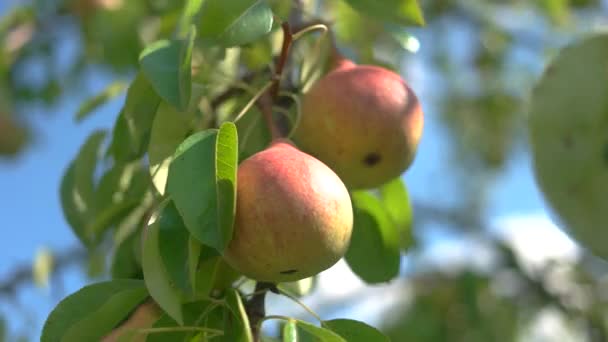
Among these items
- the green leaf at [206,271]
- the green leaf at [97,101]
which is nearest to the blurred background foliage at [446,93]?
the green leaf at [97,101]

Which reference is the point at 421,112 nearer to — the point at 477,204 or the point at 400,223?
the point at 400,223

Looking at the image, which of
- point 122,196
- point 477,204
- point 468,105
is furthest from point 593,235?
point 477,204

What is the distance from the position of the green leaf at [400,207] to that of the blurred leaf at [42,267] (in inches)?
50.3

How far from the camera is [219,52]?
122 cm

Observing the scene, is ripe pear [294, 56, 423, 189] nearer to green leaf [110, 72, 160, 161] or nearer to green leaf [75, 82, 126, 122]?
green leaf [110, 72, 160, 161]

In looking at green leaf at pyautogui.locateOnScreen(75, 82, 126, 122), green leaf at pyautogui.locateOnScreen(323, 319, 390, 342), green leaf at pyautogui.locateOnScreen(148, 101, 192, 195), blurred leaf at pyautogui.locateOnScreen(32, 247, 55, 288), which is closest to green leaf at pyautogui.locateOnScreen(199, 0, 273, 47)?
green leaf at pyautogui.locateOnScreen(148, 101, 192, 195)

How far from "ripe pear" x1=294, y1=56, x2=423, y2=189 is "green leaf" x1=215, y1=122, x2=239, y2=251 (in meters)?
0.19

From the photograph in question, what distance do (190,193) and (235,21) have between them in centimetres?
23

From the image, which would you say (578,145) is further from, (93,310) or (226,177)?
(93,310)

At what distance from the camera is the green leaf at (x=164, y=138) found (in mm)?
1037

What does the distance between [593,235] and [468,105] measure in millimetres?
3142

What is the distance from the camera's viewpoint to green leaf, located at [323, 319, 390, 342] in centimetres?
98

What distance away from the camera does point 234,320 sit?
0.97 metres

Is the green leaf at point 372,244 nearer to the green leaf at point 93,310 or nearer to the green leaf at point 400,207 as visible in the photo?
the green leaf at point 400,207
